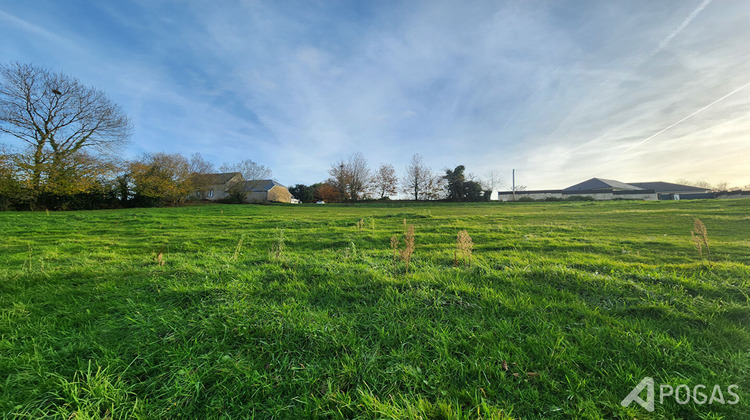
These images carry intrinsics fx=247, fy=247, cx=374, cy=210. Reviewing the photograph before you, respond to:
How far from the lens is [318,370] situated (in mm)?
2014

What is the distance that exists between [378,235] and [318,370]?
5.86 m

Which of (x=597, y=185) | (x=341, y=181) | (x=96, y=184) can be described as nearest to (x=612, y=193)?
(x=597, y=185)

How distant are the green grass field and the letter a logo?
36 millimetres

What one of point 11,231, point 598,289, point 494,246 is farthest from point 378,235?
point 11,231

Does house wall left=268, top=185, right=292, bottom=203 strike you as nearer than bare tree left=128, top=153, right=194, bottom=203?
No

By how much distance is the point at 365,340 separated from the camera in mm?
2330

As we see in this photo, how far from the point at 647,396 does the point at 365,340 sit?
212 centimetres

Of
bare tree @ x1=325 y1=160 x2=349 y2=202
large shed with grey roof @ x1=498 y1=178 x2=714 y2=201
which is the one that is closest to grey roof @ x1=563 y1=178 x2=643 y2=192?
large shed with grey roof @ x1=498 y1=178 x2=714 y2=201

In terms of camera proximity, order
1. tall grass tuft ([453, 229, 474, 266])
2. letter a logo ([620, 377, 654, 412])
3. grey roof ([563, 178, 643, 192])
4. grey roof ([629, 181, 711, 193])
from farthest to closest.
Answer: grey roof ([563, 178, 643, 192]), grey roof ([629, 181, 711, 193]), tall grass tuft ([453, 229, 474, 266]), letter a logo ([620, 377, 654, 412])

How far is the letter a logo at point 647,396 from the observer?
1.68 metres

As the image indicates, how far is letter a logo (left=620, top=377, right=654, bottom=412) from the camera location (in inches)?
66.3

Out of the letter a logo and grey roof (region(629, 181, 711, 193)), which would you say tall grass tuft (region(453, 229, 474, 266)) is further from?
grey roof (region(629, 181, 711, 193))

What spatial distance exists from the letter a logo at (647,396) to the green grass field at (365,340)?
0.04 meters

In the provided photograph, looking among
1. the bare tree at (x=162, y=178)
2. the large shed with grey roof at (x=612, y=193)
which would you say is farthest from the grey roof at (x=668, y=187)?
the bare tree at (x=162, y=178)
